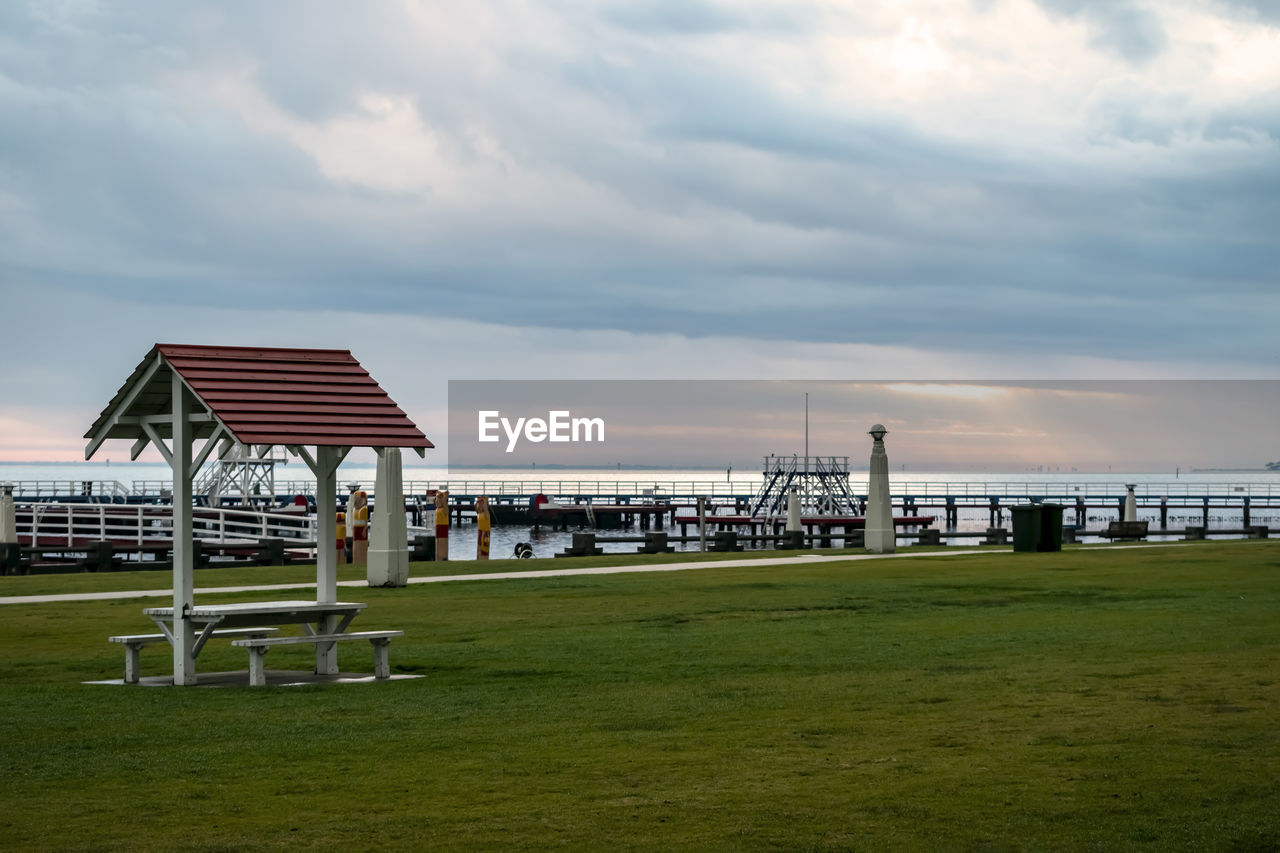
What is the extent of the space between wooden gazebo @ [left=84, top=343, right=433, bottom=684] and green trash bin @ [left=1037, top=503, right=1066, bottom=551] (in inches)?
814

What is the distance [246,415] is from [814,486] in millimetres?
72698

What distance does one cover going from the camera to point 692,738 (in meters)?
9.53

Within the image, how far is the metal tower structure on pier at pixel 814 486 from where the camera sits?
83438mm

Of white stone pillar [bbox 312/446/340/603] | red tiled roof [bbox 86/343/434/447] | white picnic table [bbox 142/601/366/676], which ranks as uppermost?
red tiled roof [bbox 86/343/434/447]

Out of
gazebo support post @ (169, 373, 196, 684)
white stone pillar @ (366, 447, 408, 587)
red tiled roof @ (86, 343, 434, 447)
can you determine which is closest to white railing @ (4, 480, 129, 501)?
white stone pillar @ (366, 447, 408, 587)

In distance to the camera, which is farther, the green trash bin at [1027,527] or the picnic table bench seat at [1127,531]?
the picnic table bench seat at [1127,531]

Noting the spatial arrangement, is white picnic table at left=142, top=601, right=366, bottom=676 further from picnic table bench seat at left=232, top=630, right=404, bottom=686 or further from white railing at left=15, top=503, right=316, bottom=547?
white railing at left=15, top=503, right=316, bottom=547

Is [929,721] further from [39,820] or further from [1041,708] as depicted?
[39,820]

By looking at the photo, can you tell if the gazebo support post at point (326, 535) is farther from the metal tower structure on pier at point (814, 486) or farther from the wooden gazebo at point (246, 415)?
the metal tower structure on pier at point (814, 486)

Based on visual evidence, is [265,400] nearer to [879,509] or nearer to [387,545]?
[387,545]

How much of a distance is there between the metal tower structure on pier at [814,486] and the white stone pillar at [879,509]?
4888 centimetres

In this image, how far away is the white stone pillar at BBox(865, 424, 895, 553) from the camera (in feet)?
106

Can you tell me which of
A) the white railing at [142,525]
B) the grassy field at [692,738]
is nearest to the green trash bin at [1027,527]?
the grassy field at [692,738]

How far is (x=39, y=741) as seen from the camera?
9758 millimetres
